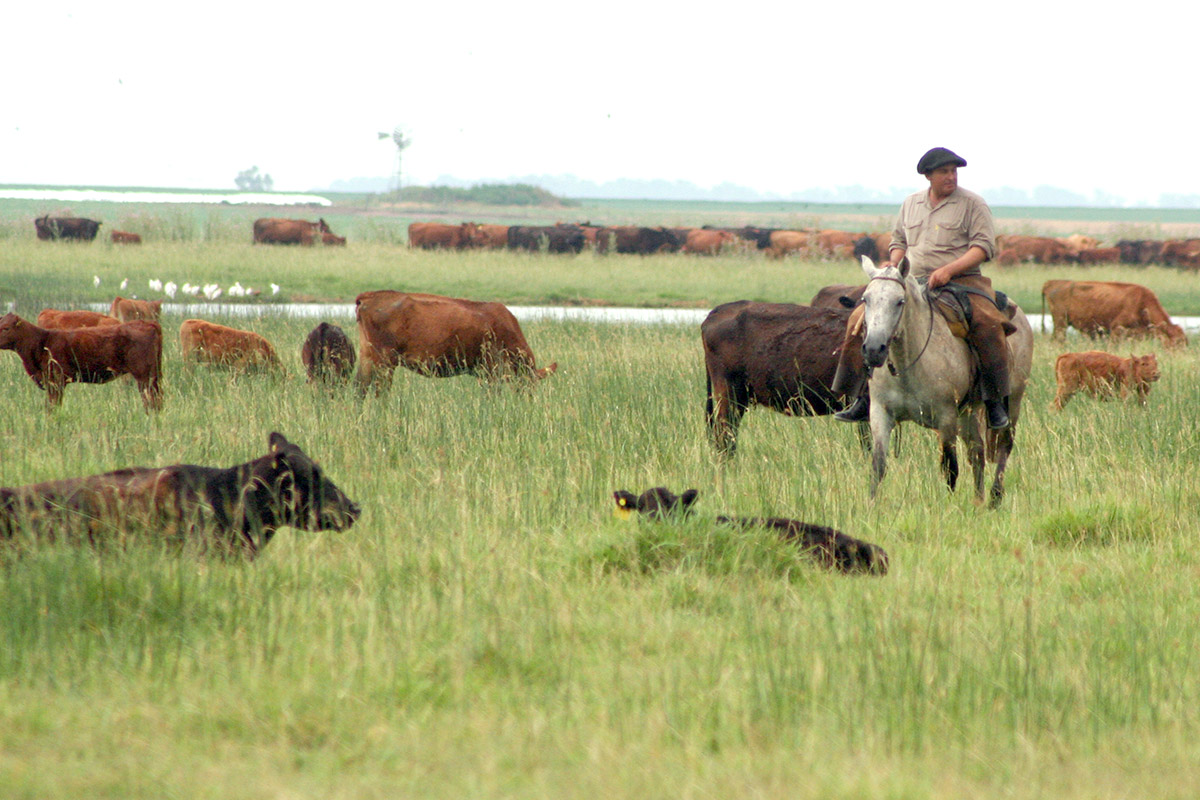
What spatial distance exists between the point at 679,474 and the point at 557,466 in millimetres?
817

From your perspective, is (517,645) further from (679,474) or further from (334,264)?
(334,264)

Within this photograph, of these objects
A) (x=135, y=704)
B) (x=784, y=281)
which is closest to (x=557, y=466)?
(x=135, y=704)

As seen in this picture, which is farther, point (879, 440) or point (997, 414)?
point (997, 414)

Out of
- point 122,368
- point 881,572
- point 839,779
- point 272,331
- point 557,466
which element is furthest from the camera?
point 272,331

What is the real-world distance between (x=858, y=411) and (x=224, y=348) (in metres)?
6.51

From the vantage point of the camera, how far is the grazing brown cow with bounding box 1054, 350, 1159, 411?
1077 centimetres

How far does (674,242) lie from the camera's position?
147 ft

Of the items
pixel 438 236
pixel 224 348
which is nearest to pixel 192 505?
pixel 224 348

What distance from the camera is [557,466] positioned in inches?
296

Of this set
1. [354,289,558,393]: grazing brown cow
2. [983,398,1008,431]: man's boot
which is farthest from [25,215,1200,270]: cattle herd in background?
[983,398,1008,431]: man's boot

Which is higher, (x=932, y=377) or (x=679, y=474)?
(x=932, y=377)

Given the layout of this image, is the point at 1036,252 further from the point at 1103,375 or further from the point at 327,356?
the point at 327,356

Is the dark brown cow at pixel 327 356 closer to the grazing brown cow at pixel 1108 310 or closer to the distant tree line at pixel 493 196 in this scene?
the grazing brown cow at pixel 1108 310

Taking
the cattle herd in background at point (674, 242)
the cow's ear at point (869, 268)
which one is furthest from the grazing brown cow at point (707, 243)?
the cow's ear at point (869, 268)
